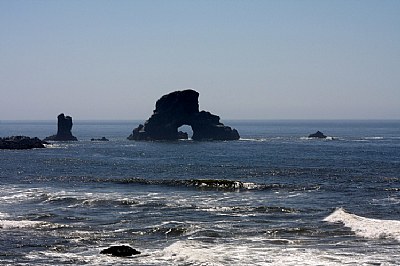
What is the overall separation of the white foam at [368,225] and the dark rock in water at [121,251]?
17325 millimetres

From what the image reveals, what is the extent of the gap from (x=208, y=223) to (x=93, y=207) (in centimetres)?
1454

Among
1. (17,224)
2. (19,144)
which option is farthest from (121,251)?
(19,144)

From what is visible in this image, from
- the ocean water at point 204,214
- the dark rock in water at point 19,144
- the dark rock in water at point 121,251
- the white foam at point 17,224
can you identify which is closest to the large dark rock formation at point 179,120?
the dark rock in water at point 19,144

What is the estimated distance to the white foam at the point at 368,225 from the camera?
4081 centimetres

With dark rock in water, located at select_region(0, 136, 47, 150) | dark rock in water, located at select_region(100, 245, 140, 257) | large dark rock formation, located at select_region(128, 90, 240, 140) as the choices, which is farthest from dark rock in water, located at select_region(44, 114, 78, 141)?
dark rock in water, located at select_region(100, 245, 140, 257)

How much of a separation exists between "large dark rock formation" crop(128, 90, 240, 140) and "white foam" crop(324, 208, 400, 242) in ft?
443

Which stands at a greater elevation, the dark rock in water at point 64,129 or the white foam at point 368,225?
the dark rock in water at point 64,129

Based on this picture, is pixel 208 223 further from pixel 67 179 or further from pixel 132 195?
pixel 67 179

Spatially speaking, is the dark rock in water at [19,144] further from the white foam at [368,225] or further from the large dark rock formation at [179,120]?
the white foam at [368,225]

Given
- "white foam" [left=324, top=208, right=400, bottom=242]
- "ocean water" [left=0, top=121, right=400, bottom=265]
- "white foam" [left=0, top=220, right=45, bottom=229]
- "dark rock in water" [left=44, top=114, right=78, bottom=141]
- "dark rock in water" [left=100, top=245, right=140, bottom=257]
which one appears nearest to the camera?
"dark rock in water" [left=100, top=245, right=140, bottom=257]

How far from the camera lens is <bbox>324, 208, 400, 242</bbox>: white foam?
40.8 meters

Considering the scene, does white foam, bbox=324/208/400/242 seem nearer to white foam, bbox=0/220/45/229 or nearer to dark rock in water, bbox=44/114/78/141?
white foam, bbox=0/220/45/229

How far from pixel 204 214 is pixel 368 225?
14496mm

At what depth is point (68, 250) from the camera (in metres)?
36.6
